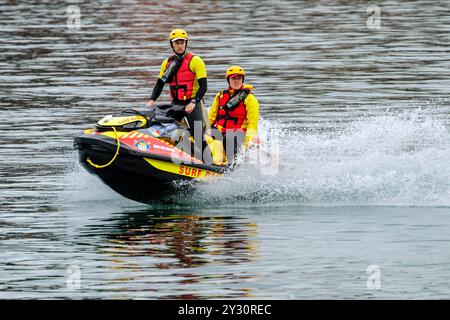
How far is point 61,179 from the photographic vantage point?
68.0 feet

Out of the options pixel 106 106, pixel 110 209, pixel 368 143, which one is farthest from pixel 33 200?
pixel 106 106

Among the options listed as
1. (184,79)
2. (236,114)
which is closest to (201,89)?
(184,79)

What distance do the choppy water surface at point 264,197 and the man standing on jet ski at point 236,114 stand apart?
48 centimetres

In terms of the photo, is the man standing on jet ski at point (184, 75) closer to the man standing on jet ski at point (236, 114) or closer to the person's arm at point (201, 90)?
the person's arm at point (201, 90)

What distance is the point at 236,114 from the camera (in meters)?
18.8

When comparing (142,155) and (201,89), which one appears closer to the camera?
(142,155)

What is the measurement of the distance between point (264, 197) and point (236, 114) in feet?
4.41

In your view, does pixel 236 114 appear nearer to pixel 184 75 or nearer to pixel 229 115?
pixel 229 115

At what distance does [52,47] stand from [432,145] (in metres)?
21.1

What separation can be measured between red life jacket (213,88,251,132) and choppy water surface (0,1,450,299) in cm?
80

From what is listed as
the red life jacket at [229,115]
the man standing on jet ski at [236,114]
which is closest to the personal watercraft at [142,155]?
the man standing on jet ski at [236,114]

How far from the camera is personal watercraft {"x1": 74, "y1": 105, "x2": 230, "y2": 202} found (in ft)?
57.7

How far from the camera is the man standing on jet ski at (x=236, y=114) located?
61.1ft
